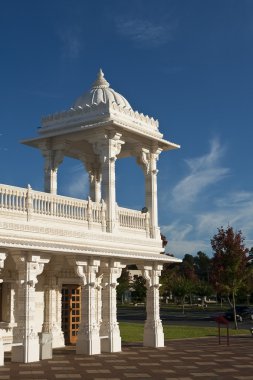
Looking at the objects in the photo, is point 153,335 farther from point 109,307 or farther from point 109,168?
point 109,168

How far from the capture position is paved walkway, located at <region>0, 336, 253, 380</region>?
15320 mm

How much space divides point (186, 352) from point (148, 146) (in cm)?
835

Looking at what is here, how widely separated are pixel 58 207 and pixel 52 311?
495 cm

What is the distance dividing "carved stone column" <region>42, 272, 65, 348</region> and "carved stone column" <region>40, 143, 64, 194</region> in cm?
375

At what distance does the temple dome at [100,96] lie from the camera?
75.5 ft

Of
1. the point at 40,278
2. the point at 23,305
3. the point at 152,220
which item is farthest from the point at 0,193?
the point at 152,220

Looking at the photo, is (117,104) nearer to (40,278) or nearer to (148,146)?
(148,146)

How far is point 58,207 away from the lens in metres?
19.4

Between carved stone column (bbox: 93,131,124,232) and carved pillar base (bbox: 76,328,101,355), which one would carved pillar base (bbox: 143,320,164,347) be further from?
carved stone column (bbox: 93,131,124,232)

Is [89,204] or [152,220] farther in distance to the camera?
[152,220]

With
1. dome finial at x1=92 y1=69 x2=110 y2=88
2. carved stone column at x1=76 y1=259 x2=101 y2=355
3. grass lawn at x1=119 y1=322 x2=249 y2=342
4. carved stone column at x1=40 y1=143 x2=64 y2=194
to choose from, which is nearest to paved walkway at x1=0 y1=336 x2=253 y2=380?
carved stone column at x1=76 y1=259 x2=101 y2=355

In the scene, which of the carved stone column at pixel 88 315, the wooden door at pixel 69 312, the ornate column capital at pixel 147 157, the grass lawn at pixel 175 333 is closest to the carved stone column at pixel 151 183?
the ornate column capital at pixel 147 157

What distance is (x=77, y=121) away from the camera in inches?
865

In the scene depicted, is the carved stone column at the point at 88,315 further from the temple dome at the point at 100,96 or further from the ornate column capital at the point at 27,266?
the temple dome at the point at 100,96
